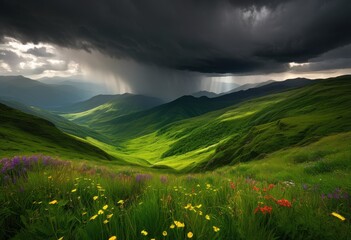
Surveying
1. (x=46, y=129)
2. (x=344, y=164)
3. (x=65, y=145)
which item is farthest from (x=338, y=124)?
(x=46, y=129)

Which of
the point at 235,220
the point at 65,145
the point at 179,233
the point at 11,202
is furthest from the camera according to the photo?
the point at 65,145

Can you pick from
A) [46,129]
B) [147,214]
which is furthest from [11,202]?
[46,129]

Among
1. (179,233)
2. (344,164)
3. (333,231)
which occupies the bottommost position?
(344,164)

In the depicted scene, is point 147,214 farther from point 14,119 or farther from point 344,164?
point 14,119

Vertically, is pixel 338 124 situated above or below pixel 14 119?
below

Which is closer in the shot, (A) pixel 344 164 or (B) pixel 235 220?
(B) pixel 235 220

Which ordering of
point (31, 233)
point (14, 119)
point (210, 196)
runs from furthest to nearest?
point (14, 119) < point (210, 196) < point (31, 233)

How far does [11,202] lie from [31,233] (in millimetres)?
1519

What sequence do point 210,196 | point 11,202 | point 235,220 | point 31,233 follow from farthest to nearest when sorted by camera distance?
point 210,196, point 11,202, point 235,220, point 31,233

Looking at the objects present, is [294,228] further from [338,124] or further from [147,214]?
[338,124]

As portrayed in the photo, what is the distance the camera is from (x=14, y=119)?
352 ft

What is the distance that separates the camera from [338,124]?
6506cm

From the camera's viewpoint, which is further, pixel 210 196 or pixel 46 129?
pixel 46 129

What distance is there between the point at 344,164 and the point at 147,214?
21068 millimetres
